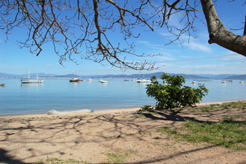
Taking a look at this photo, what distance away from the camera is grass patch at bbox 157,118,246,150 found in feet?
12.8

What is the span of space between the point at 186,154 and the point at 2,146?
12.0 feet

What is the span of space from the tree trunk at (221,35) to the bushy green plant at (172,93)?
482 centimetres

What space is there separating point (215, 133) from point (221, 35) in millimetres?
2475

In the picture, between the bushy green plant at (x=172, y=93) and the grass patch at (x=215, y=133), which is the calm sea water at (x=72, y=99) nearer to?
the bushy green plant at (x=172, y=93)

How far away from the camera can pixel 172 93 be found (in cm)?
879

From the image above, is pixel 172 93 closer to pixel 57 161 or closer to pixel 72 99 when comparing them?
pixel 57 161

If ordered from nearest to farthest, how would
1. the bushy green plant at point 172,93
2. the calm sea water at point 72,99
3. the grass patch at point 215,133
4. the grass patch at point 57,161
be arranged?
the grass patch at point 57,161, the grass patch at point 215,133, the bushy green plant at point 172,93, the calm sea water at point 72,99

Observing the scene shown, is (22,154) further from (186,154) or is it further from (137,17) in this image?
(137,17)

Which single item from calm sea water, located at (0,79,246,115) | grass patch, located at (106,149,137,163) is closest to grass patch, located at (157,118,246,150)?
grass patch, located at (106,149,137,163)

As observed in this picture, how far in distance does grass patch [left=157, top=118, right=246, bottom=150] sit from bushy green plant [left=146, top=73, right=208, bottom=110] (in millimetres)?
3100

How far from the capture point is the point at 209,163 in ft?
10.1

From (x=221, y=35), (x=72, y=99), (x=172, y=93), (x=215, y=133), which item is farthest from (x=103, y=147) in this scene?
(x=72, y=99)

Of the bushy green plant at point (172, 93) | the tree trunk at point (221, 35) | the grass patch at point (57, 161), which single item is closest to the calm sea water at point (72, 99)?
the bushy green plant at point (172, 93)

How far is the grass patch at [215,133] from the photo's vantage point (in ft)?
12.8
